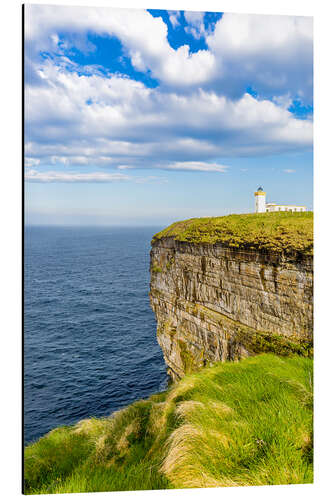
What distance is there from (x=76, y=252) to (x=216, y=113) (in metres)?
45.3

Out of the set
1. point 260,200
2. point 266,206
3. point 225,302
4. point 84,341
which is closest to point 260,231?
point 266,206

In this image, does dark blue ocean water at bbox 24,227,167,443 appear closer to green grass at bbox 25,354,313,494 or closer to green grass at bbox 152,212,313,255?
green grass at bbox 152,212,313,255

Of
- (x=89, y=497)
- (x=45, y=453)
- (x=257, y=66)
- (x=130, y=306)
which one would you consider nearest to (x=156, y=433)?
(x=89, y=497)

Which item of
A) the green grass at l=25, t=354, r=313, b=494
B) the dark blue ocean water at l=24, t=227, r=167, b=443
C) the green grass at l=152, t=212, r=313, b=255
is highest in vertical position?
the green grass at l=152, t=212, r=313, b=255

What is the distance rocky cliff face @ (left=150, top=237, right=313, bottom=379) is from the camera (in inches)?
238

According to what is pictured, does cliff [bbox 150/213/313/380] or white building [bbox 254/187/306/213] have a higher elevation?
white building [bbox 254/187/306/213]

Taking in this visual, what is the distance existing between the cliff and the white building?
0.49ft

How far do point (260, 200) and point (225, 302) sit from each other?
11.4 feet

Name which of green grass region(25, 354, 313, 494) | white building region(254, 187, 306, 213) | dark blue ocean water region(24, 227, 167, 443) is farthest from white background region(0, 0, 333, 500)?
white building region(254, 187, 306, 213)

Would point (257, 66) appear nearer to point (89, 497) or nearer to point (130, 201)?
point (130, 201)

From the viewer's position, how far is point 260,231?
23.7ft

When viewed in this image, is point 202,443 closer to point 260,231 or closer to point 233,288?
point 260,231

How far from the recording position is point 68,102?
5.37m
